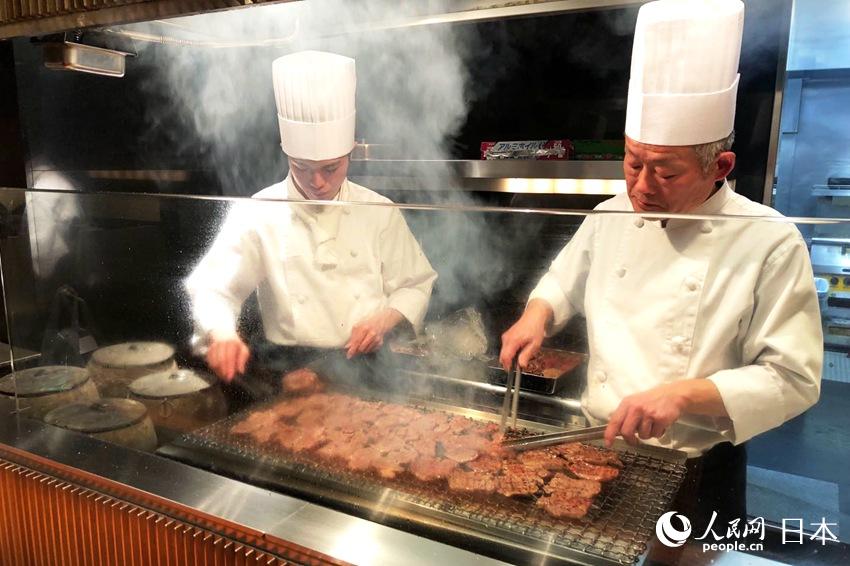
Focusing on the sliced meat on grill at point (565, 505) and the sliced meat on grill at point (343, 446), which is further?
the sliced meat on grill at point (343, 446)

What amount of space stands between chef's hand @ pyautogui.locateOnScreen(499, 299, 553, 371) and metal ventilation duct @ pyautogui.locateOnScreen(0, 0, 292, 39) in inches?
35.9

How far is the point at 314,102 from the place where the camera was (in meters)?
2.01

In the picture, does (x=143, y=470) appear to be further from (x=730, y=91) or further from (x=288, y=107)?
(x=730, y=91)

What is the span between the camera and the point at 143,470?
4.77ft

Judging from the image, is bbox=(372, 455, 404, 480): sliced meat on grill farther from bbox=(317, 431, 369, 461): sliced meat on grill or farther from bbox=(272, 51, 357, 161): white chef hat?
bbox=(272, 51, 357, 161): white chef hat

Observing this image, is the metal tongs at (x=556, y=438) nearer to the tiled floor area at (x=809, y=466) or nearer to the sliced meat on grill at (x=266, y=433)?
the tiled floor area at (x=809, y=466)

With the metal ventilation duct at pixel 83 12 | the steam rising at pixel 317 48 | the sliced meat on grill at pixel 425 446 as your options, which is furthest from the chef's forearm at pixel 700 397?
the steam rising at pixel 317 48

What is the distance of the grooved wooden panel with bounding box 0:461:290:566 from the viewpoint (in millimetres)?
→ 1310

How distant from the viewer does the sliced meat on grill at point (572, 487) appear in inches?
46.4

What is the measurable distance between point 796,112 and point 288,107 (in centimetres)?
254

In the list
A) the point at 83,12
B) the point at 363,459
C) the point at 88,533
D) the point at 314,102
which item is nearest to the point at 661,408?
the point at 363,459

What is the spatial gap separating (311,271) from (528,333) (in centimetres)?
56

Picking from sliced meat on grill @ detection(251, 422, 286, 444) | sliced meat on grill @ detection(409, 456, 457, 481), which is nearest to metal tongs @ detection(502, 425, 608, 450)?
sliced meat on grill @ detection(409, 456, 457, 481)

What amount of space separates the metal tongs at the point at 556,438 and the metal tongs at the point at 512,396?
0.12 ft
